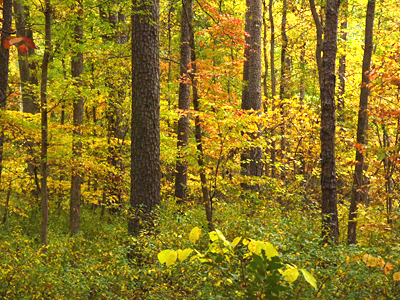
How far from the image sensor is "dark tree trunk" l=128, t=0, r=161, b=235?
23.7 feet

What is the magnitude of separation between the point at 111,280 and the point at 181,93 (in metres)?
7.30

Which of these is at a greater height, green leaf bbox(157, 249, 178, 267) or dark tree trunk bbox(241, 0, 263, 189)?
dark tree trunk bbox(241, 0, 263, 189)

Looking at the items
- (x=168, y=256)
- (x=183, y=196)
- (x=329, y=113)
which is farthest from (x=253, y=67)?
(x=168, y=256)

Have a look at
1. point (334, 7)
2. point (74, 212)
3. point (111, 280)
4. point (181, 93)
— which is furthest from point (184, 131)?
point (111, 280)

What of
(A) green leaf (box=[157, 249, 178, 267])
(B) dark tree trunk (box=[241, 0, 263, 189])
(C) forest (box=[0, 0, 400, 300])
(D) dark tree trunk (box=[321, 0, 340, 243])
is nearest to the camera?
(A) green leaf (box=[157, 249, 178, 267])

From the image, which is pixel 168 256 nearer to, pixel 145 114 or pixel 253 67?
pixel 145 114

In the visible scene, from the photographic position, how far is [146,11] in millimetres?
7102

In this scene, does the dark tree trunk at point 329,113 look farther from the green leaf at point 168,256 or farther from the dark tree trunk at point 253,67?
the green leaf at point 168,256

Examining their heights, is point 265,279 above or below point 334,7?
below

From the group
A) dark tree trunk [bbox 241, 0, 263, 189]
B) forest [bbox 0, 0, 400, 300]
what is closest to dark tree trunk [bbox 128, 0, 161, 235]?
forest [bbox 0, 0, 400, 300]

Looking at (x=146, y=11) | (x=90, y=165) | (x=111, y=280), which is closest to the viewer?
(x=111, y=280)

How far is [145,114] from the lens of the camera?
24.1ft

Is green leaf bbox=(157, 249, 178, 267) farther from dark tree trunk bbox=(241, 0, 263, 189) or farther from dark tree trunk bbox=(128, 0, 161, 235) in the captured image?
dark tree trunk bbox=(241, 0, 263, 189)

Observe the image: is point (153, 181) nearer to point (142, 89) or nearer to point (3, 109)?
point (142, 89)
